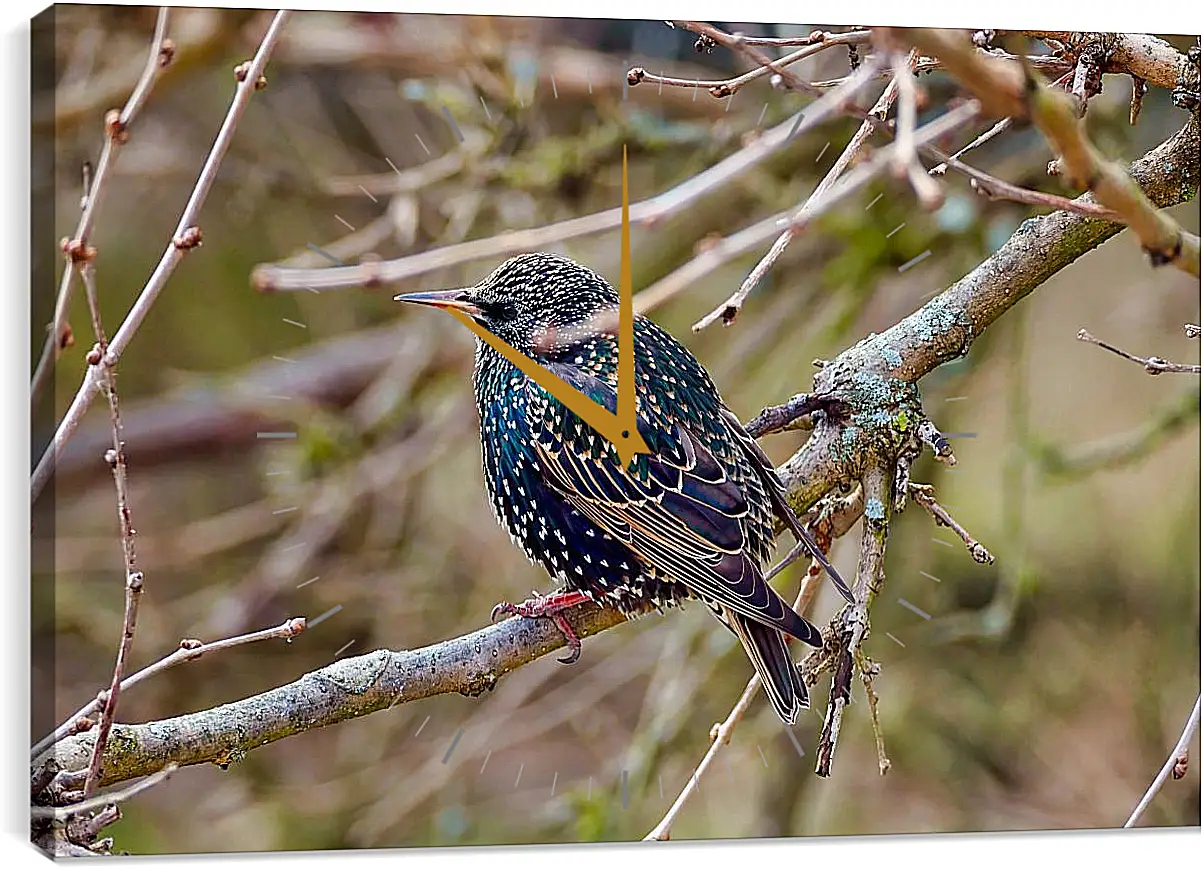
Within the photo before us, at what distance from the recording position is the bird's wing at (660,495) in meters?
2.75

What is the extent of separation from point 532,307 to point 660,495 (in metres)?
0.47

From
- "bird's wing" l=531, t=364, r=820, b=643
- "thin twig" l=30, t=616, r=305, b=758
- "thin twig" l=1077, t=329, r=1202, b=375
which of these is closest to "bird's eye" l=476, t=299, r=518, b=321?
"bird's wing" l=531, t=364, r=820, b=643

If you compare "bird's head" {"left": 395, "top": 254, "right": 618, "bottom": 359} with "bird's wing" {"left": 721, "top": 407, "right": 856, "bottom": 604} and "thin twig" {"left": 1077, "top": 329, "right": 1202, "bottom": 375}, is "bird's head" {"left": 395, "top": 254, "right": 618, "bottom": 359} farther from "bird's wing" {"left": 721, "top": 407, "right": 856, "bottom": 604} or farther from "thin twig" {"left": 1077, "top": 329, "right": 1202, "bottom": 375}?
"thin twig" {"left": 1077, "top": 329, "right": 1202, "bottom": 375}

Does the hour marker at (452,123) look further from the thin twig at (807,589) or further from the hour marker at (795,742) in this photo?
the hour marker at (795,742)

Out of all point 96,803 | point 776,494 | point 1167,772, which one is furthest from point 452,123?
point 1167,772

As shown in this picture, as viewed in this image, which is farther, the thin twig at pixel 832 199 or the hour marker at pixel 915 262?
the hour marker at pixel 915 262

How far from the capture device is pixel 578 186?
124 inches

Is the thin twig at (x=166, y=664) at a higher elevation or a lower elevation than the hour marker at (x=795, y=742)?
higher

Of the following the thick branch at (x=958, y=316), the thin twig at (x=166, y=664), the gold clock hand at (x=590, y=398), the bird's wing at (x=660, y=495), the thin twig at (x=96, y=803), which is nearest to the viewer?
the thin twig at (x=166, y=664)

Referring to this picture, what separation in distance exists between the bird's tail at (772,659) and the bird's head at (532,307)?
629mm

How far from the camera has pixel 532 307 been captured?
116 inches

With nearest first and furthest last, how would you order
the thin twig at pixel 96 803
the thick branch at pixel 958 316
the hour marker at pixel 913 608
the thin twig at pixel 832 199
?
the thin twig at pixel 832 199 < the thin twig at pixel 96 803 < the thick branch at pixel 958 316 < the hour marker at pixel 913 608

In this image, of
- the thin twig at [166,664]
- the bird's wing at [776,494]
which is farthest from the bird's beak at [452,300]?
the thin twig at [166,664]

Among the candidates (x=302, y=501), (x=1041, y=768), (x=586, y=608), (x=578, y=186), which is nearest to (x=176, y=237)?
(x=302, y=501)
